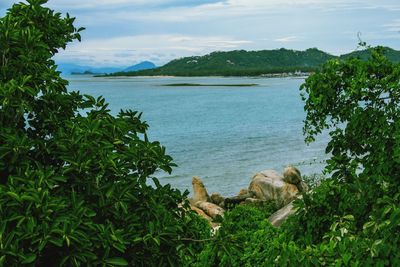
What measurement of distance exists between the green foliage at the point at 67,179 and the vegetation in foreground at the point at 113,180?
12 millimetres

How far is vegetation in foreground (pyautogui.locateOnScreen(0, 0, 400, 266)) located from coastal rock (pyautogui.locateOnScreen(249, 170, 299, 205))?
1648 cm

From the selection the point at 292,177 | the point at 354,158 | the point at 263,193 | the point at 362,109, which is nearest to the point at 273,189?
the point at 263,193

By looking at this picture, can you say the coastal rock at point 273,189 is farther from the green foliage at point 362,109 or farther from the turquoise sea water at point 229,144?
the green foliage at point 362,109

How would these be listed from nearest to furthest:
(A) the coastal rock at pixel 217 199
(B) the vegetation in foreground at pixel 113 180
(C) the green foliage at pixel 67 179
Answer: (C) the green foliage at pixel 67 179, (B) the vegetation in foreground at pixel 113 180, (A) the coastal rock at pixel 217 199

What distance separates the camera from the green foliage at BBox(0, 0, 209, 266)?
534 centimetres

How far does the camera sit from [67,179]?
6.08 metres

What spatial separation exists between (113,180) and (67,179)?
521 millimetres

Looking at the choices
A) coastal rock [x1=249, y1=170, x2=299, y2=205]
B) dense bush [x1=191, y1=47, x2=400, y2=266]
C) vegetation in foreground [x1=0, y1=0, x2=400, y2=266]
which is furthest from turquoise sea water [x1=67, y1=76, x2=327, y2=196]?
vegetation in foreground [x1=0, y1=0, x2=400, y2=266]

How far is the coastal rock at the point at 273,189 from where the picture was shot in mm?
24200

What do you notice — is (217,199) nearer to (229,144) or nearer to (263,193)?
(263,193)

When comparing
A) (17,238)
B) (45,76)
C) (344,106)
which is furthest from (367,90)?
(17,238)

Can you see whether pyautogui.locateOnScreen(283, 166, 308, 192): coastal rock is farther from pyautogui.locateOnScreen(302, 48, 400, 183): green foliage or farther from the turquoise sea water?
pyautogui.locateOnScreen(302, 48, 400, 183): green foliage

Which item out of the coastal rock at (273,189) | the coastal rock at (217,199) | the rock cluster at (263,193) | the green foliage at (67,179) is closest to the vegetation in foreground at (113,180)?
the green foliage at (67,179)

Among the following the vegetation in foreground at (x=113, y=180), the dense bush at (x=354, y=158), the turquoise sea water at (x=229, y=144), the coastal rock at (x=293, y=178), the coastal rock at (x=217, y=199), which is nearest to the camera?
the vegetation in foreground at (x=113, y=180)
